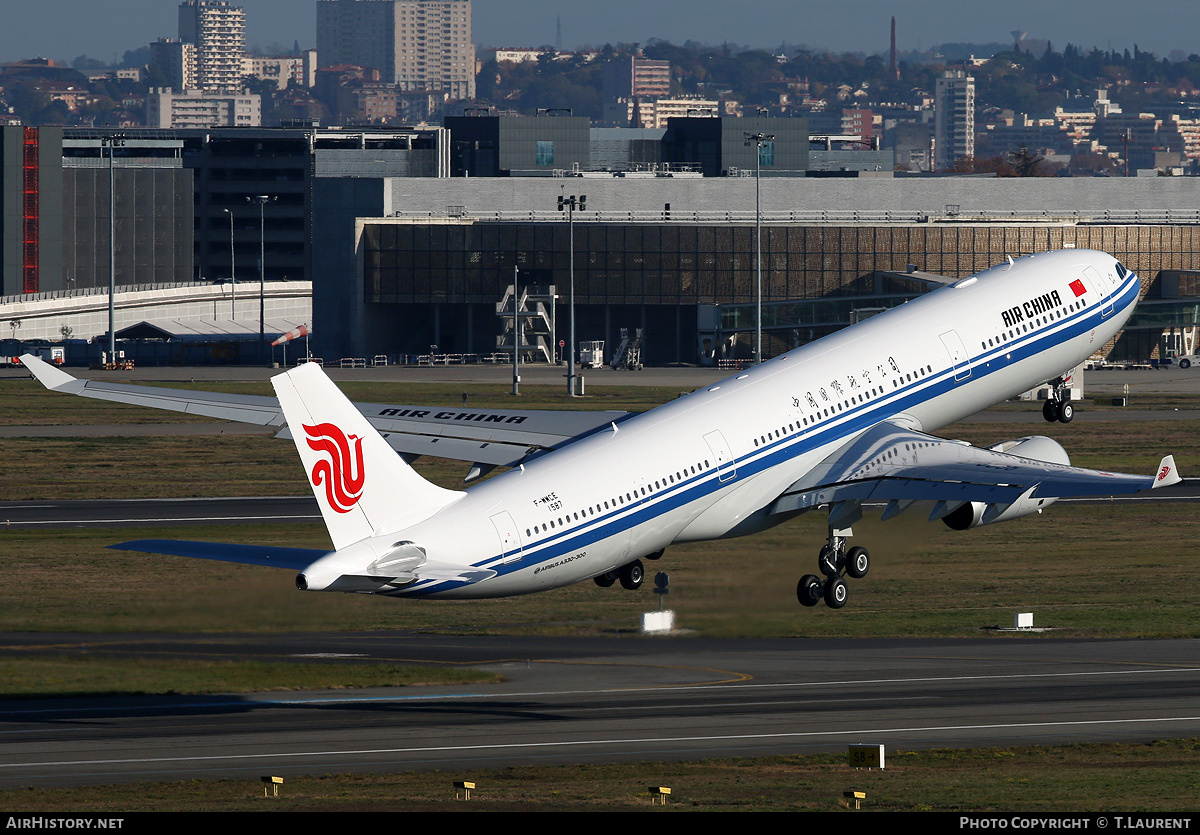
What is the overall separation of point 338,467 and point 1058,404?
3132cm

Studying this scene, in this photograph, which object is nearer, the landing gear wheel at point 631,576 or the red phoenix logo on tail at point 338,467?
the red phoenix logo on tail at point 338,467

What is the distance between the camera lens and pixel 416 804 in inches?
1614

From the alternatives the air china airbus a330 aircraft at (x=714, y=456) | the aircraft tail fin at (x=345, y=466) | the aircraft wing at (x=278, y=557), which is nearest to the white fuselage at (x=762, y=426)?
the air china airbus a330 aircraft at (x=714, y=456)

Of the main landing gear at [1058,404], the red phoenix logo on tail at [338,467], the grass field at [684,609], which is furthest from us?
the main landing gear at [1058,404]

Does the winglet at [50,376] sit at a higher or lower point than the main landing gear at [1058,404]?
higher

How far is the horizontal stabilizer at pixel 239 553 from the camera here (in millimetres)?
41094

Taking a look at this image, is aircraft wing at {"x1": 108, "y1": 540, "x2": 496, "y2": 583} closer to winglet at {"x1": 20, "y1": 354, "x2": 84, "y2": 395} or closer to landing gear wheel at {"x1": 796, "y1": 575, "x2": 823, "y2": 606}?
winglet at {"x1": 20, "y1": 354, "x2": 84, "y2": 395}

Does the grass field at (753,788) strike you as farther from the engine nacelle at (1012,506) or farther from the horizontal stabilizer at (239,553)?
the engine nacelle at (1012,506)

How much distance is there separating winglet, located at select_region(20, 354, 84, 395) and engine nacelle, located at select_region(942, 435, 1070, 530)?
82.6 feet

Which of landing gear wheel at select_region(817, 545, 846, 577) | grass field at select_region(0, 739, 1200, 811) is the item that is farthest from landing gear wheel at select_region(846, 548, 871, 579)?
grass field at select_region(0, 739, 1200, 811)

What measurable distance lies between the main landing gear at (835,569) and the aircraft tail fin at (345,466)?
14643 millimetres

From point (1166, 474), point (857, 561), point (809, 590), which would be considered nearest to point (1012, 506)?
point (857, 561)
